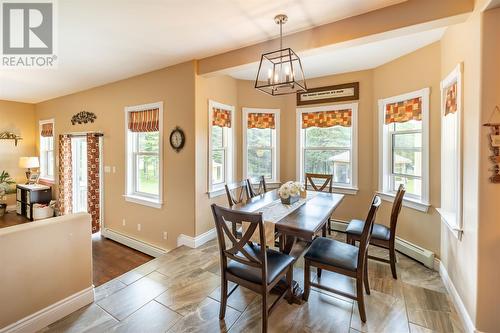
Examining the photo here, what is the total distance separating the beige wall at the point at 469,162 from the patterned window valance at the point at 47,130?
25.4 ft

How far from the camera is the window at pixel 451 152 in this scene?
80.7 inches

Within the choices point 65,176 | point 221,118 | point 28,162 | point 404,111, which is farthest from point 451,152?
point 28,162

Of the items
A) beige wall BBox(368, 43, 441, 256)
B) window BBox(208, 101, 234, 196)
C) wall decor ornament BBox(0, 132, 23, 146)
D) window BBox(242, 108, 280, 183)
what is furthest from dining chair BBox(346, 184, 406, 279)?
wall decor ornament BBox(0, 132, 23, 146)

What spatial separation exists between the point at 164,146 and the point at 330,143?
2.82 m

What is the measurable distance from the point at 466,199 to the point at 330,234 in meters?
2.14

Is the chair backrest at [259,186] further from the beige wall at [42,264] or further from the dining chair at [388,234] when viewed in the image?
the beige wall at [42,264]

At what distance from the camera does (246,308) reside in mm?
2064

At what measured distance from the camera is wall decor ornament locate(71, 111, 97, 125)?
4752 mm

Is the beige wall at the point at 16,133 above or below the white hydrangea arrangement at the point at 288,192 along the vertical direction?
above

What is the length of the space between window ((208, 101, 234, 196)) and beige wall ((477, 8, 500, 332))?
3.01 metres

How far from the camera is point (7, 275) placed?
171cm

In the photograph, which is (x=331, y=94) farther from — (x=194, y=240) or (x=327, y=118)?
(x=194, y=240)

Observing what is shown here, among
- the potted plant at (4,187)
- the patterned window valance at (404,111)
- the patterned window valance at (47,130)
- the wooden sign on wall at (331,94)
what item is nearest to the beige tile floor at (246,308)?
the patterned window valance at (404,111)

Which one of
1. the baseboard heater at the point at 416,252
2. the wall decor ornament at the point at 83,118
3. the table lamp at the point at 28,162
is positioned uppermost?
the wall decor ornament at the point at 83,118
